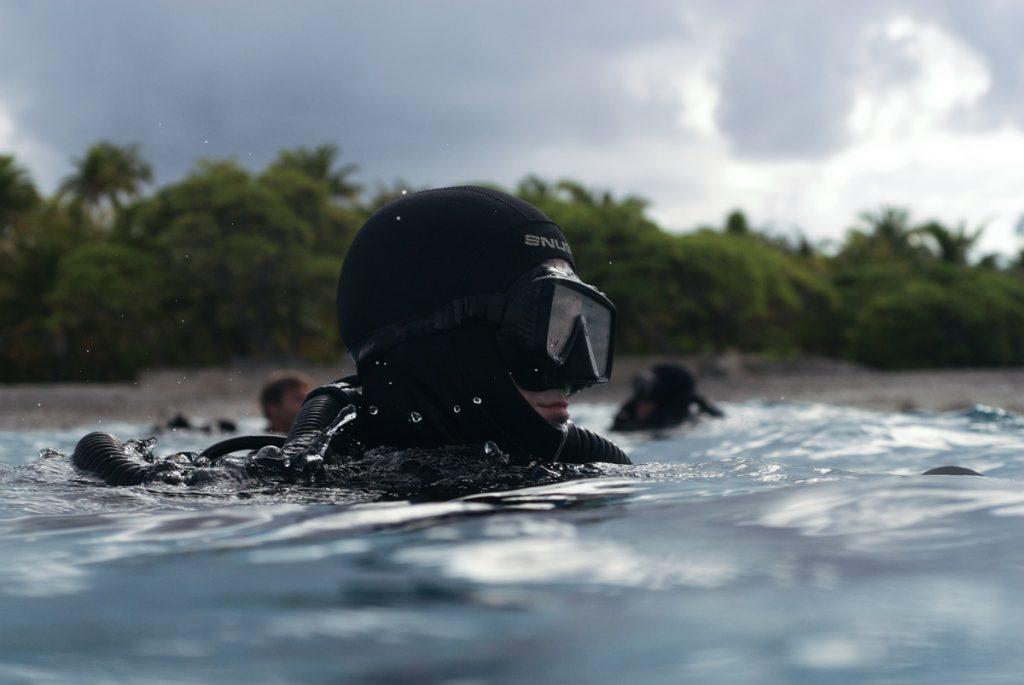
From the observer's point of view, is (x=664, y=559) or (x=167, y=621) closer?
(x=167, y=621)

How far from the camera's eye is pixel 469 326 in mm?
2934

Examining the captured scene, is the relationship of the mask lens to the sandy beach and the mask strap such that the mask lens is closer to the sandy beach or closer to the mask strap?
the mask strap

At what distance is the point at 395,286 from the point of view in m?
2.99

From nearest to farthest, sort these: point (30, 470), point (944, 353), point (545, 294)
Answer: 1. point (545, 294)
2. point (30, 470)
3. point (944, 353)

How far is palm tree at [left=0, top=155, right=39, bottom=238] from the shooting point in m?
39.6

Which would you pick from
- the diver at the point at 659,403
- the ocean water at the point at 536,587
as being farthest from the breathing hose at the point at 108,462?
the diver at the point at 659,403

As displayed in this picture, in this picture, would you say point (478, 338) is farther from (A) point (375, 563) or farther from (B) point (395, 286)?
(A) point (375, 563)

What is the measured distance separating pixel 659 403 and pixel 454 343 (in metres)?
6.19

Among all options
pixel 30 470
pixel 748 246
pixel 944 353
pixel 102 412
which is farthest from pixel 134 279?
pixel 30 470

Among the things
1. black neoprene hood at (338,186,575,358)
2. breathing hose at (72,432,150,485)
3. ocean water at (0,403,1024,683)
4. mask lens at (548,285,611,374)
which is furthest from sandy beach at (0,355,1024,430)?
ocean water at (0,403,1024,683)

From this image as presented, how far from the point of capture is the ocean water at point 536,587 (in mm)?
1343

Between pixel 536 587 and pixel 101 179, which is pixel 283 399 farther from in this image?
pixel 101 179

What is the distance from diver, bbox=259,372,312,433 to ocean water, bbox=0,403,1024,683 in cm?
533

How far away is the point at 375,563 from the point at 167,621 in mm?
376
